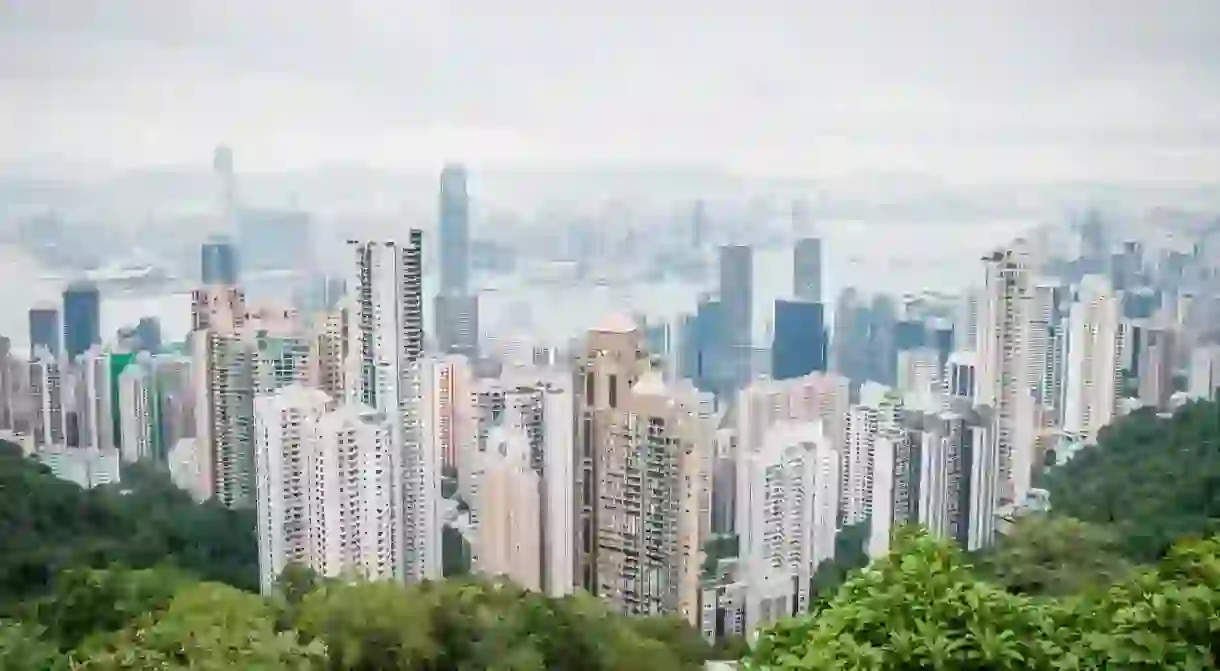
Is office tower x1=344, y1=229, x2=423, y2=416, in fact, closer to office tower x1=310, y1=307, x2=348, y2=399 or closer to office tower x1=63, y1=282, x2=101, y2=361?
office tower x1=310, y1=307, x2=348, y2=399

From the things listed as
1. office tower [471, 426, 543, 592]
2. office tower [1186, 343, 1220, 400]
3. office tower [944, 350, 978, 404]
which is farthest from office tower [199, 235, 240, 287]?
office tower [1186, 343, 1220, 400]

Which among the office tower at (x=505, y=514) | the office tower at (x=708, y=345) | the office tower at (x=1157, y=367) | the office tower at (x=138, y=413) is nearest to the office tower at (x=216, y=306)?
the office tower at (x=138, y=413)

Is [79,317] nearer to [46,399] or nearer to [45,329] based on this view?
[45,329]

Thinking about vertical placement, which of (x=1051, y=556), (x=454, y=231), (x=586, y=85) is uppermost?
(x=586, y=85)

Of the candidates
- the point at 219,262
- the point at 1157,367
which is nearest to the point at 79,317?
the point at 219,262

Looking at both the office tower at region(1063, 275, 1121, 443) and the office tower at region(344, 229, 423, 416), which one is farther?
the office tower at region(1063, 275, 1121, 443)

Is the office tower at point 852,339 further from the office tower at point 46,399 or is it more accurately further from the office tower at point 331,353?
the office tower at point 46,399

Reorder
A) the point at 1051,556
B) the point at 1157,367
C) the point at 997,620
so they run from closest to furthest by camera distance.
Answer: the point at 997,620
the point at 1051,556
the point at 1157,367
